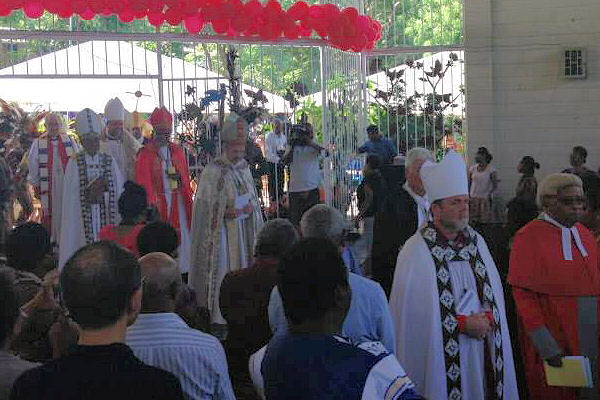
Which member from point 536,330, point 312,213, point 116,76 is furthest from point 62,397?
point 116,76

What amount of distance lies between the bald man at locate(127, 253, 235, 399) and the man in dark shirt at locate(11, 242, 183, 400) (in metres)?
0.51

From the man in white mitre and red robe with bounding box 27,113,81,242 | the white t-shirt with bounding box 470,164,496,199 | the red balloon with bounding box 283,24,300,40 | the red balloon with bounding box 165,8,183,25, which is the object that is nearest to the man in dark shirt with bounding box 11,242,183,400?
the red balloon with bounding box 165,8,183,25

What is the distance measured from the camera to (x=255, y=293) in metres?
4.56

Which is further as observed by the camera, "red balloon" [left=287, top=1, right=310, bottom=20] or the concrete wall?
the concrete wall

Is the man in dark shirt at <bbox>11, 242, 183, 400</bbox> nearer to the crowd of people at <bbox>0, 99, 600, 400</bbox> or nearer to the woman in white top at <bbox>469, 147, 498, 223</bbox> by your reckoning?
the crowd of people at <bbox>0, 99, 600, 400</bbox>

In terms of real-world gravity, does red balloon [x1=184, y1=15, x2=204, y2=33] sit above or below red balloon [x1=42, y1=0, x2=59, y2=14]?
below

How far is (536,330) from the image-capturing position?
5.04 m

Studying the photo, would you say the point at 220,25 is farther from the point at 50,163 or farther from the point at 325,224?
the point at 325,224

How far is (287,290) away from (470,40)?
10.8 metres

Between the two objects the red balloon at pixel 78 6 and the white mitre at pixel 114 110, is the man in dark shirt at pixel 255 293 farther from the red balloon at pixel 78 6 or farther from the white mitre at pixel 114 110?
the red balloon at pixel 78 6

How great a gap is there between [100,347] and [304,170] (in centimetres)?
966

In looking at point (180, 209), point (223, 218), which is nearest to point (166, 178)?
point (180, 209)

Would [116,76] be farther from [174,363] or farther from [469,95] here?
[174,363]

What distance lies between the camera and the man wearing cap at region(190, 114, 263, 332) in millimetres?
8078
